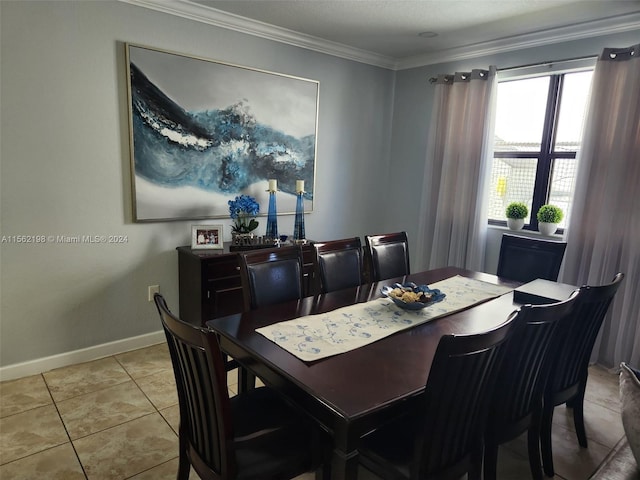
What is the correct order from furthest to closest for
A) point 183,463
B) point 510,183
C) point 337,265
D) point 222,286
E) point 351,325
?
1. point 510,183
2. point 222,286
3. point 337,265
4. point 351,325
5. point 183,463

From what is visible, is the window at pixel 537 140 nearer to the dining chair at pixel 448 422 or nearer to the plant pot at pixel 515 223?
the plant pot at pixel 515 223

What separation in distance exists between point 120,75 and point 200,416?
233 centimetres

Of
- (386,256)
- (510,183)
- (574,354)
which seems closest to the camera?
(574,354)

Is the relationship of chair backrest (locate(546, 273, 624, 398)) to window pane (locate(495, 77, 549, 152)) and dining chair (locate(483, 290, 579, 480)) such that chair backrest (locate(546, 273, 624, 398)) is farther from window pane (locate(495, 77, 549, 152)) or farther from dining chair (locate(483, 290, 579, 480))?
window pane (locate(495, 77, 549, 152))

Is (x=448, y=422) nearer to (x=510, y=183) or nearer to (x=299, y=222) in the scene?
(x=299, y=222)

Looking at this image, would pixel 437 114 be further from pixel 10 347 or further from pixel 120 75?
pixel 10 347

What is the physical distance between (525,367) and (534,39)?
2817mm

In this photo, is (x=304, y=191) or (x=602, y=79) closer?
(x=602, y=79)

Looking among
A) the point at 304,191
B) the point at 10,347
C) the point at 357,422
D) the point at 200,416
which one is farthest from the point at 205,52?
the point at 357,422

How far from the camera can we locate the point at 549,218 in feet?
10.5

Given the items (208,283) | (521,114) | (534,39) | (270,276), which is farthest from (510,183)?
(208,283)

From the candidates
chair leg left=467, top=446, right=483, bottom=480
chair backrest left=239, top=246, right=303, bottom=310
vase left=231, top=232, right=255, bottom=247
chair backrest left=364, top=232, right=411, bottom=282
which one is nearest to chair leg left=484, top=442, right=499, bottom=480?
chair leg left=467, top=446, right=483, bottom=480

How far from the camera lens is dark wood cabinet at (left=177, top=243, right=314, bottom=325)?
9.32 feet

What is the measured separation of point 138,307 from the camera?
119 inches
